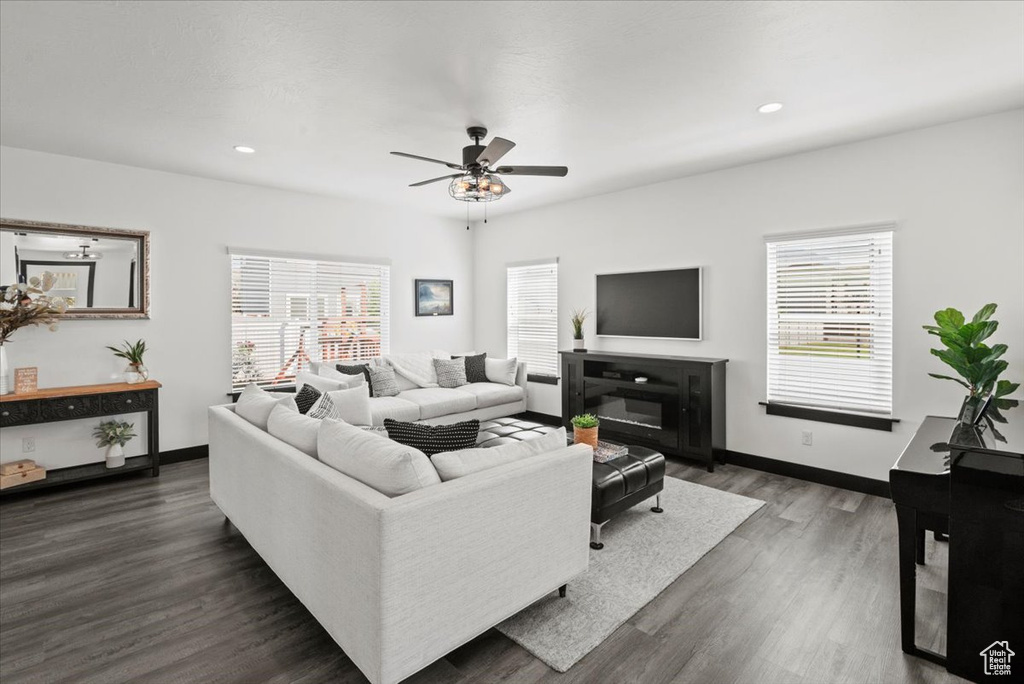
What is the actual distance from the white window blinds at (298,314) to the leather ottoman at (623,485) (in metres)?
3.91

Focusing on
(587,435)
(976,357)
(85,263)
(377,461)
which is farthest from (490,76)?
(85,263)

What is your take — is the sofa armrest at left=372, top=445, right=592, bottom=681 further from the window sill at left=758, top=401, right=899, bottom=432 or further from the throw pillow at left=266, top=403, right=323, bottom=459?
the window sill at left=758, top=401, right=899, bottom=432

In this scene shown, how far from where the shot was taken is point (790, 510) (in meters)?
3.59

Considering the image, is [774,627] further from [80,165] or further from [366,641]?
[80,165]

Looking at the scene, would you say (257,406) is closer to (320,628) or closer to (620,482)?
(320,628)

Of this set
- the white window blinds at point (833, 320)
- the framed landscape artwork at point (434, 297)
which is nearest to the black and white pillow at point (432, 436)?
the white window blinds at point (833, 320)

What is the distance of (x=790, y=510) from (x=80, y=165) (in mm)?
6527

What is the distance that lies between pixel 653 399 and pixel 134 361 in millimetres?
4912

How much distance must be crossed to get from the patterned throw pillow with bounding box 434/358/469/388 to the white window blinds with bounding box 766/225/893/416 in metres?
3.42

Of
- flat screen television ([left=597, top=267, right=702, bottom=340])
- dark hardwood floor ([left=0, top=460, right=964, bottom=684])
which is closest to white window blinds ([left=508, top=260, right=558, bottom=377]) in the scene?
flat screen television ([left=597, top=267, right=702, bottom=340])

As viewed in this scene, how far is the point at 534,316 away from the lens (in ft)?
21.6

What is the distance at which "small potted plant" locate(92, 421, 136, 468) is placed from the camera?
4238 millimetres

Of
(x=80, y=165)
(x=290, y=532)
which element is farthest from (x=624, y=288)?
(x=80, y=165)

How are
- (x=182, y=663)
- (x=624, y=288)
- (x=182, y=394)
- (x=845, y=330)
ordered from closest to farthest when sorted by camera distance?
(x=182, y=663), (x=845, y=330), (x=182, y=394), (x=624, y=288)
